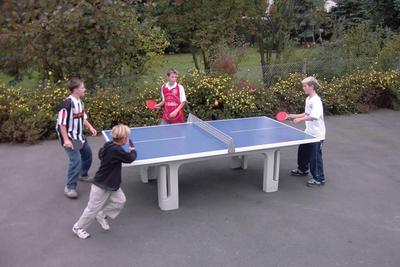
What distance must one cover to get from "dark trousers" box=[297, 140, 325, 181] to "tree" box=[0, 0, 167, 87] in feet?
15.7

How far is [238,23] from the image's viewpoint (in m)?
12.2

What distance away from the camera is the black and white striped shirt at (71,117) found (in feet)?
16.5

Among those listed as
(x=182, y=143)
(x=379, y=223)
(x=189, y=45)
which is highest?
(x=189, y=45)

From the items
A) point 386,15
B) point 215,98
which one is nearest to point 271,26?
point 215,98

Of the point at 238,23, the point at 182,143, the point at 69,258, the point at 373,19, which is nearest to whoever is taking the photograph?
the point at 69,258

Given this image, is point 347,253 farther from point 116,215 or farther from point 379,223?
point 116,215

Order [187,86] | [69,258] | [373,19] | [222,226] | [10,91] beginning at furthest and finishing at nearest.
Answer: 1. [373,19]
2. [187,86]
3. [10,91]
4. [222,226]
5. [69,258]

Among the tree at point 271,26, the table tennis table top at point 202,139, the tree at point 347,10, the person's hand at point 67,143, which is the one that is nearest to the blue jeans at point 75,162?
the person's hand at point 67,143

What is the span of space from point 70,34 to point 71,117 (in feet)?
13.7

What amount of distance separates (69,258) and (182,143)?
1.89 m

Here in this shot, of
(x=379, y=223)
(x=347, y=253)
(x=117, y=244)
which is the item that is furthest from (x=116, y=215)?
(x=379, y=223)

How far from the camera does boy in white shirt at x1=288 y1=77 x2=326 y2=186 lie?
5523mm

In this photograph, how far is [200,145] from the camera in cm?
511

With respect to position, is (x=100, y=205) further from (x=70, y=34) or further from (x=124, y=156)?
(x=70, y=34)
